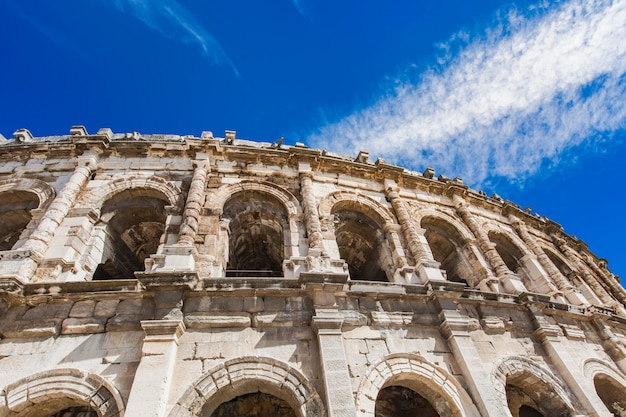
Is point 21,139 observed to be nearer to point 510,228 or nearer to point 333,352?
point 333,352

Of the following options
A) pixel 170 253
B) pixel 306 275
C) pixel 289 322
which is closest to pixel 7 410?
pixel 170 253

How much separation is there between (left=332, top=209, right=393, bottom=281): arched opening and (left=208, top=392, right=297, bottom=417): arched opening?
3.76 metres

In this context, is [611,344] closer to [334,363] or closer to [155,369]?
[334,363]

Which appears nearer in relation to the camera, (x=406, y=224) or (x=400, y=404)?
(x=400, y=404)

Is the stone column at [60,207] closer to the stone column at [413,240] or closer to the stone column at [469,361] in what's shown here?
the stone column at [413,240]

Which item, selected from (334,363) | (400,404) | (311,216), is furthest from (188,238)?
(400,404)

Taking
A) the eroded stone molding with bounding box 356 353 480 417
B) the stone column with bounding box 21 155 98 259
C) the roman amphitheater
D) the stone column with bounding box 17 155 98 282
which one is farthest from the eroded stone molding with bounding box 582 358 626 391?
the stone column with bounding box 21 155 98 259

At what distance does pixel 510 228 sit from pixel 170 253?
33.9ft

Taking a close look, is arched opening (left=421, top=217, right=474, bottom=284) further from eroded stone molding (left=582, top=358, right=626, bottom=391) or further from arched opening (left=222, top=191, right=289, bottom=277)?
arched opening (left=222, top=191, right=289, bottom=277)

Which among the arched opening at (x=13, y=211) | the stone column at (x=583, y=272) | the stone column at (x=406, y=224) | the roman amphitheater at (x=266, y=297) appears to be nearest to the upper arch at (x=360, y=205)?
the roman amphitheater at (x=266, y=297)

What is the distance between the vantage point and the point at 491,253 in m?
9.09

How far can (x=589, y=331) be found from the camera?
8.30 meters

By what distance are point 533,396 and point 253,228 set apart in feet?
22.8

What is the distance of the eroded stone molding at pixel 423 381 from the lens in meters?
5.49
